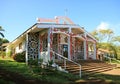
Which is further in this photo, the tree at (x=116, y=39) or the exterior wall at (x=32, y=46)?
the tree at (x=116, y=39)

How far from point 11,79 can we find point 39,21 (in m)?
10.3

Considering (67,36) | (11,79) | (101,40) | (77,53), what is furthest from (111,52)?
(11,79)

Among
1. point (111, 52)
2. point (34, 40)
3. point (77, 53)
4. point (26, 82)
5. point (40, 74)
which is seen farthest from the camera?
point (111, 52)

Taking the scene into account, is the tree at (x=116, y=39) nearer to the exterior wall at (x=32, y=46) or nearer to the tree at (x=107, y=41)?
the tree at (x=107, y=41)

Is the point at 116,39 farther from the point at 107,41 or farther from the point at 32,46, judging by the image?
the point at 32,46

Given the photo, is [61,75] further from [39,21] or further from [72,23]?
[72,23]

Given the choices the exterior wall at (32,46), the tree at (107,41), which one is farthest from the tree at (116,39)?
the exterior wall at (32,46)

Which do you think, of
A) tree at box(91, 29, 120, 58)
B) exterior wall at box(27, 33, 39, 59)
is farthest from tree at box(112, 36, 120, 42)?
exterior wall at box(27, 33, 39, 59)

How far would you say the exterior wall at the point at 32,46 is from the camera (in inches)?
942

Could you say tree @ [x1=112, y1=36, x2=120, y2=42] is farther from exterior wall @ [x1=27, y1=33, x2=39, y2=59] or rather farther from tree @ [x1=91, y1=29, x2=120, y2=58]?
exterior wall @ [x1=27, y1=33, x2=39, y2=59]

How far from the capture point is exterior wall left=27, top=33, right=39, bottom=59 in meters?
23.9

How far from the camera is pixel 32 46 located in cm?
2411

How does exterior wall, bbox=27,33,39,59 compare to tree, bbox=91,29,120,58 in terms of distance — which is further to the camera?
tree, bbox=91,29,120,58

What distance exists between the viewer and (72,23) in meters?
25.1
